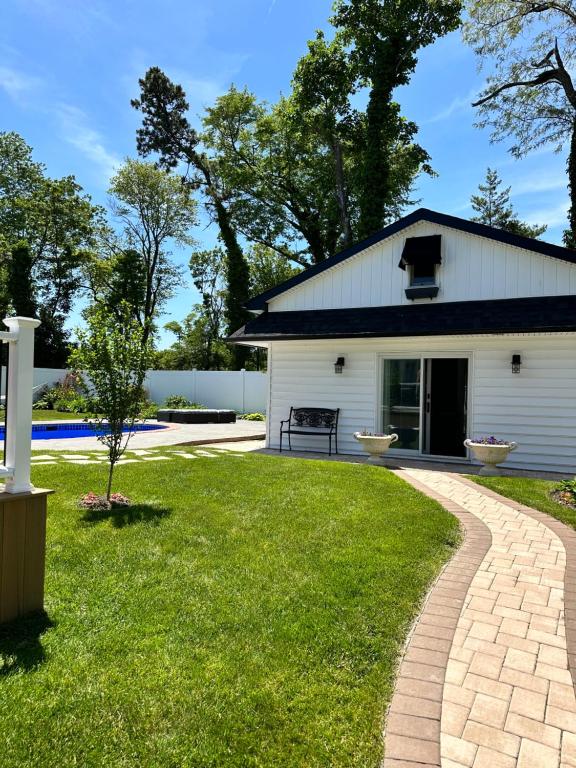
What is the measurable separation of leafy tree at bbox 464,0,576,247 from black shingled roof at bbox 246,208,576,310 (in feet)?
32.9

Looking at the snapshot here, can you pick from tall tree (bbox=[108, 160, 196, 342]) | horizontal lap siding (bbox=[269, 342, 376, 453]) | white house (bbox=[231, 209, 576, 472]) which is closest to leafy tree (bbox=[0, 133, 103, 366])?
tall tree (bbox=[108, 160, 196, 342])

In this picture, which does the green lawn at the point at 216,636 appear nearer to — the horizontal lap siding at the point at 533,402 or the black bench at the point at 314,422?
the horizontal lap siding at the point at 533,402

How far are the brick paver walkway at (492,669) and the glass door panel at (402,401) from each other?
18.0ft

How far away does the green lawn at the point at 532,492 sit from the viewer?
5707mm

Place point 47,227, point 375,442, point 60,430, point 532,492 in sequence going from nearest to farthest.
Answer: point 532,492 < point 375,442 < point 60,430 < point 47,227

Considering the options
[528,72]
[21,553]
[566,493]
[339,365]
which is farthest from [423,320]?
[528,72]

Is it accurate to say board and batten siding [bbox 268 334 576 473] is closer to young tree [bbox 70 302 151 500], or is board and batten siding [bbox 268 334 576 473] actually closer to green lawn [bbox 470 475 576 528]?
green lawn [bbox 470 475 576 528]

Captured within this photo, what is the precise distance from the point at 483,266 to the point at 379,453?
13.9ft

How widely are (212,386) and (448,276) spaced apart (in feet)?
47.0

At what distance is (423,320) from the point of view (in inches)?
371

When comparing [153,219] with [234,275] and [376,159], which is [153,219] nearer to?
[234,275]

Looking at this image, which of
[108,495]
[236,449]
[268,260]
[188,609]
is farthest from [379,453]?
[268,260]

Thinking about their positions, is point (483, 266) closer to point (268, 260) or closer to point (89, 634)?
point (89, 634)

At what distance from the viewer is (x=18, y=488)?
2.90 meters
